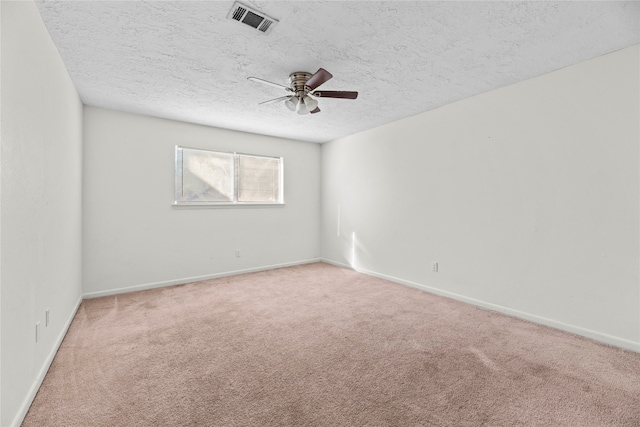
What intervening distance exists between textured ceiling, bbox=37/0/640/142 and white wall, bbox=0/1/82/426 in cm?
38

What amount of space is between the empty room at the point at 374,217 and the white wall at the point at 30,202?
0.02m

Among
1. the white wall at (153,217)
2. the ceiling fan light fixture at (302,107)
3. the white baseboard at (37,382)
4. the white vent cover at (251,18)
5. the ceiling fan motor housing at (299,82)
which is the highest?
the white vent cover at (251,18)

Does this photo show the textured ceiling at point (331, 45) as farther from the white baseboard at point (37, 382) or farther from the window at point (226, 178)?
the white baseboard at point (37, 382)

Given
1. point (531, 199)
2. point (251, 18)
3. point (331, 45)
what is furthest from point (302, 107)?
point (531, 199)

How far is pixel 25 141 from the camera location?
1.66 m

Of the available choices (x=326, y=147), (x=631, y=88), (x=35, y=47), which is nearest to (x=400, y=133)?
(x=326, y=147)

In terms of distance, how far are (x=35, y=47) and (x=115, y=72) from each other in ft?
3.08

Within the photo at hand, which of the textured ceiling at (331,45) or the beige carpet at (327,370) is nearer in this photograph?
the beige carpet at (327,370)

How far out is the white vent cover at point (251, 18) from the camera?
1.86 metres

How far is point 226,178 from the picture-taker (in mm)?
4750

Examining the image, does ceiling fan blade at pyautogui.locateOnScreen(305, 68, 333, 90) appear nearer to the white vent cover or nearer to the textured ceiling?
the textured ceiling

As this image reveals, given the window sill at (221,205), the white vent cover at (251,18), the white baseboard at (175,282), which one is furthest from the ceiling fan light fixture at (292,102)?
the white baseboard at (175,282)

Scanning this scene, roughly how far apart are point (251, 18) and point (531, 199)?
311 cm

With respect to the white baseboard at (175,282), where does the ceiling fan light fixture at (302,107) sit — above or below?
above
